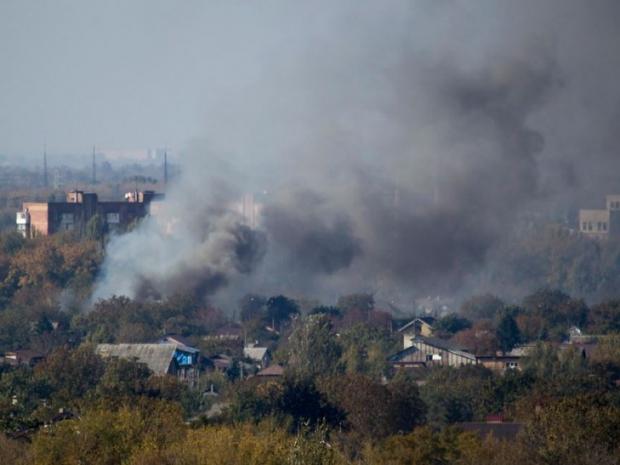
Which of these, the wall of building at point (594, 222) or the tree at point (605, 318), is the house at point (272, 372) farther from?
the wall of building at point (594, 222)

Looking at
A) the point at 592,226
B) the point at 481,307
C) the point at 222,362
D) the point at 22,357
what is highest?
the point at 592,226

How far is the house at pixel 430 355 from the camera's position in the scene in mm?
40000

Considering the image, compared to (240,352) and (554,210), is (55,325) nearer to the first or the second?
(240,352)

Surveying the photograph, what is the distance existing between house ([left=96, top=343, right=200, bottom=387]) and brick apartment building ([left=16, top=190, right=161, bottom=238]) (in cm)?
2588

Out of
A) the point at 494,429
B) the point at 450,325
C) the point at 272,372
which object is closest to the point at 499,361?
the point at 272,372

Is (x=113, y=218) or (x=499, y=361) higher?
(x=113, y=218)

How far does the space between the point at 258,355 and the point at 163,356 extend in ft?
14.1

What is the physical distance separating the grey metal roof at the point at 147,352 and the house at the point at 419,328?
25.7ft

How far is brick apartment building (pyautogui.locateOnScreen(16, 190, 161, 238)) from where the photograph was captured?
65.8 metres

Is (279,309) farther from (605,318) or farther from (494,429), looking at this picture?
(494,429)

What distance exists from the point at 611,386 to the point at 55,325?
55.7ft

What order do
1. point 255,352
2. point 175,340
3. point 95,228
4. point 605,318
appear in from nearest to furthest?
1. point 255,352
2. point 175,340
3. point 605,318
4. point 95,228

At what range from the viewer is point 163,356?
3791 centimetres

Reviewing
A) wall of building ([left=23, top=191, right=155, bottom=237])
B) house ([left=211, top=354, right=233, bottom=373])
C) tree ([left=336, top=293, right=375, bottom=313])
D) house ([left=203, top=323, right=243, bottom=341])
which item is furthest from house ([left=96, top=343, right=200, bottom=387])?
wall of building ([left=23, top=191, right=155, bottom=237])
